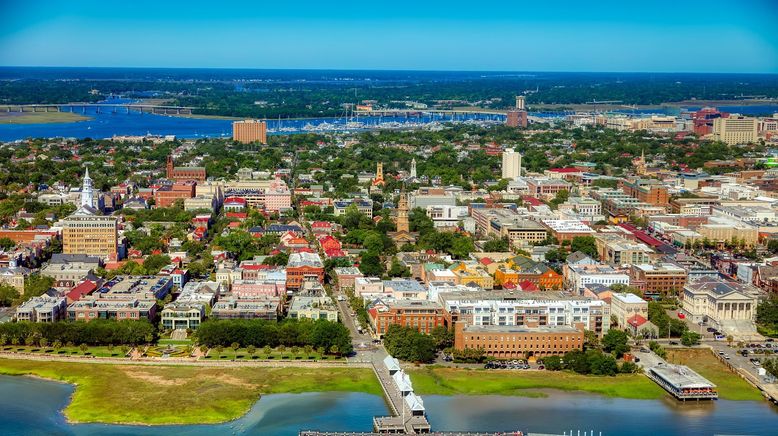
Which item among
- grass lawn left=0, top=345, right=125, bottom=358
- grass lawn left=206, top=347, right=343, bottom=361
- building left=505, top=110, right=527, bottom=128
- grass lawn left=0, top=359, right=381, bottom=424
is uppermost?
building left=505, top=110, right=527, bottom=128

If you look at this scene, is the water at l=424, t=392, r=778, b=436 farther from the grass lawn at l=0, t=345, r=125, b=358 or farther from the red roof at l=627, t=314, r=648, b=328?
the grass lawn at l=0, t=345, r=125, b=358

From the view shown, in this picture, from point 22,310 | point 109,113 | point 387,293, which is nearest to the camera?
point 22,310

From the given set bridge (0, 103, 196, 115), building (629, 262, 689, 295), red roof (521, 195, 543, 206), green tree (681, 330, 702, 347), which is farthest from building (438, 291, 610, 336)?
bridge (0, 103, 196, 115)

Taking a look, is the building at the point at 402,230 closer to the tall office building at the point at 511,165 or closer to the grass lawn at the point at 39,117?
the tall office building at the point at 511,165

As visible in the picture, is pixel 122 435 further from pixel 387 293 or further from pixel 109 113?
pixel 109 113

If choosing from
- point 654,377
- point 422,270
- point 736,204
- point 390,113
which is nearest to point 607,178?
point 736,204

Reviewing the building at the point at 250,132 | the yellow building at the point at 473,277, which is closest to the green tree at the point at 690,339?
the yellow building at the point at 473,277

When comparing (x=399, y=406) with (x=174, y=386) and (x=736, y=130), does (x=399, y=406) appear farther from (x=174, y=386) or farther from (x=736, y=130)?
(x=736, y=130)
